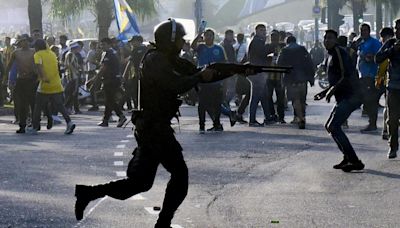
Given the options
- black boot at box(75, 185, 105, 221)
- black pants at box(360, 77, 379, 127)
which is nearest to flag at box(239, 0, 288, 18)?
black pants at box(360, 77, 379, 127)

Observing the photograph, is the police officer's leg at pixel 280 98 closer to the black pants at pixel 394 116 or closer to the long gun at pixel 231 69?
the black pants at pixel 394 116

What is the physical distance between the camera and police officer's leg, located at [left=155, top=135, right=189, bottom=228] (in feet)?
31.3

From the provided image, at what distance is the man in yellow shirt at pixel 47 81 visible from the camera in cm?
2083

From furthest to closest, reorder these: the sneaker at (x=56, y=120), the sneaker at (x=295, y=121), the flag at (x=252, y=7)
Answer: the flag at (x=252, y=7)
the sneaker at (x=56, y=120)
the sneaker at (x=295, y=121)

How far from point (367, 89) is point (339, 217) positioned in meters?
10.9

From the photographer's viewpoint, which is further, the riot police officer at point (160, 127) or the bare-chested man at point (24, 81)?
the bare-chested man at point (24, 81)

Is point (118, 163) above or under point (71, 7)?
under

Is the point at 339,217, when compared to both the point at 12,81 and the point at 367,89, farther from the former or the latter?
the point at 12,81

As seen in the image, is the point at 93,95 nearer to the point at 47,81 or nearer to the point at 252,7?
the point at 47,81

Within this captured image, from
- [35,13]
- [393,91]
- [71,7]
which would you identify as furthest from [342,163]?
[71,7]

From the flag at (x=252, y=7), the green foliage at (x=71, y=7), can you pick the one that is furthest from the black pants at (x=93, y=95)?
the flag at (x=252, y=7)

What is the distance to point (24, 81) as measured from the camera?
21.8 m

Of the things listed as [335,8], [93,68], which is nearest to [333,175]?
[93,68]

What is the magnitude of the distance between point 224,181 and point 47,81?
799cm
